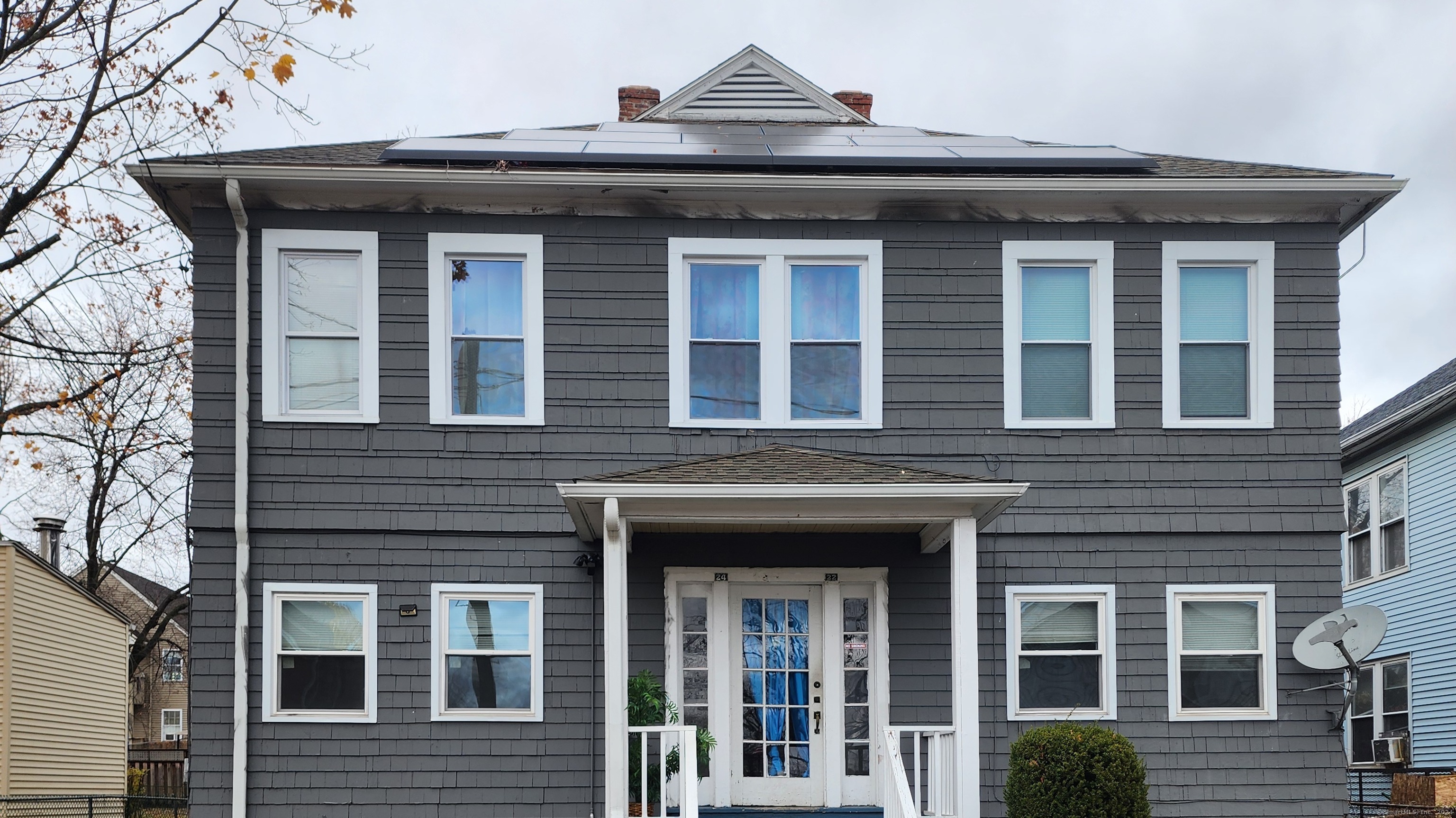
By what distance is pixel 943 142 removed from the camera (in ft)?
40.0

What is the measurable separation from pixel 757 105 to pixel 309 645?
22.7 feet

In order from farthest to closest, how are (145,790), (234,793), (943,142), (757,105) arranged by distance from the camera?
(145,790)
(757,105)
(943,142)
(234,793)

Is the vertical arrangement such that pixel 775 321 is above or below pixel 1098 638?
above

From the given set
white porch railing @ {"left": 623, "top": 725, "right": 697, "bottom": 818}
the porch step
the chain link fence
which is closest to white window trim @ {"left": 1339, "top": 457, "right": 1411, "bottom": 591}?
the porch step

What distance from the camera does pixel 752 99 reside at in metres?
13.6

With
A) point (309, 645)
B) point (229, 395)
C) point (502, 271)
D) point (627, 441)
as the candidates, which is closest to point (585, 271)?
point (502, 271)

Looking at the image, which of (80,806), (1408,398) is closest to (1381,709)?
(1408,398)

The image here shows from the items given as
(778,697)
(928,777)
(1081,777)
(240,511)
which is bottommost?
(928,777)

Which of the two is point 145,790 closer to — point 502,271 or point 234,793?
point 234,793

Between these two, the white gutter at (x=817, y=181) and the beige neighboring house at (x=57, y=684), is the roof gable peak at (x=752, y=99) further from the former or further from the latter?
the beige neighboring house at (x=57, y=684)

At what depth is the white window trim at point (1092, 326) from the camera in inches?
432

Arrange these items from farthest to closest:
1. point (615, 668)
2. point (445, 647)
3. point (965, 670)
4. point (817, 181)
A: point (817, 181)
point (445, 647)
point (965, 670)
point (615, 668)

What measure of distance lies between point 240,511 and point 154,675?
31.9 m

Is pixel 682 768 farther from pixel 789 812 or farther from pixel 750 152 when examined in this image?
pixel 750 152
